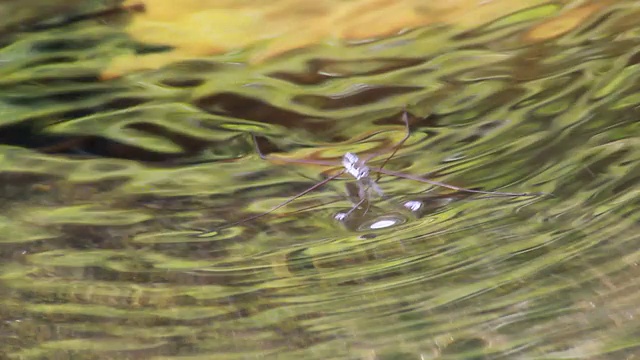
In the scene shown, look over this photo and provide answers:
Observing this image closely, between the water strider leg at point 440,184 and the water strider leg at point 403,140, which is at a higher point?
the water strider leg at point 403,140

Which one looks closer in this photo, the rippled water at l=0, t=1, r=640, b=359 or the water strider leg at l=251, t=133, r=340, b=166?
the rippled water at l=0, t=1, r=640, b=359

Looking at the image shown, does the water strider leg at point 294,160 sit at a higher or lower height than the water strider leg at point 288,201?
higher

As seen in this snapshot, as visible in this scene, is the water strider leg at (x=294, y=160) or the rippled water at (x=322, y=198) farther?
the water strider leg at (x=294, y=160)

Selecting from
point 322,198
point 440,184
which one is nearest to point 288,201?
point 322,198

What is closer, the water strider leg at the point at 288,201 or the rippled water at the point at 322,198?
the rippled water at the point at 322,198

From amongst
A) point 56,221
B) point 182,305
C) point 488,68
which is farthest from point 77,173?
point 488,68

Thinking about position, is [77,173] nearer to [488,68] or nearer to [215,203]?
[215,203]

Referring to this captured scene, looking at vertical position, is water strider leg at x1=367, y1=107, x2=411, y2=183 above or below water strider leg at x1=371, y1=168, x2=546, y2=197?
above

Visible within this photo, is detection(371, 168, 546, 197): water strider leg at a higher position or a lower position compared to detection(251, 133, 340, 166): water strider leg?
lower

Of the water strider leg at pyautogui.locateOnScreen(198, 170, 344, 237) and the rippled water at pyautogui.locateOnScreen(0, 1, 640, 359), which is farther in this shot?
the water strider leg at pyautogui.locateOnScreen(198, 170, 344, 237)
